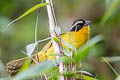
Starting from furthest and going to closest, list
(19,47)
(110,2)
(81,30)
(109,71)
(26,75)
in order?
(109,71), (19,47), (81,30), (110,2), (26,75)

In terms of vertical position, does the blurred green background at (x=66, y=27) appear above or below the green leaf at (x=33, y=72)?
above

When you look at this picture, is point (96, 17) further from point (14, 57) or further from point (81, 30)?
point (81, 30)

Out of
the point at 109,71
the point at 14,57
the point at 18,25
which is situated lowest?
the point at 109,71

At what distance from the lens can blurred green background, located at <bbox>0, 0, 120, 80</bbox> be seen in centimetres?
551

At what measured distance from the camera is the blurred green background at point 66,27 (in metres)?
5.51

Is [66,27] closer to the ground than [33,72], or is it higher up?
higher up

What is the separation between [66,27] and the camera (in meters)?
5.57

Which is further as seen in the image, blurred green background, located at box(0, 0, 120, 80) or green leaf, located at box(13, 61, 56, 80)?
blurred green background, located at box(0, 0, 120, 80)

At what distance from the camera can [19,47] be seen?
18.2 feet

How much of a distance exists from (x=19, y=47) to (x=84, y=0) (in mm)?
1274

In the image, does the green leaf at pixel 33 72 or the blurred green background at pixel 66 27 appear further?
the blurred green background at pixel 66 27

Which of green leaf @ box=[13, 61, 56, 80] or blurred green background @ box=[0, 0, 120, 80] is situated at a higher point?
blurred green background @ box=[0, 0, 120, 80]

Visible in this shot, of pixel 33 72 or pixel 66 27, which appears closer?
pixel 33 72

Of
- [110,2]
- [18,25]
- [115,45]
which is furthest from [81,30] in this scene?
[115,45]
